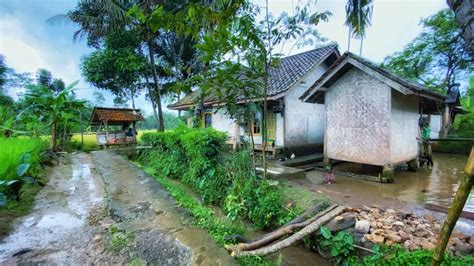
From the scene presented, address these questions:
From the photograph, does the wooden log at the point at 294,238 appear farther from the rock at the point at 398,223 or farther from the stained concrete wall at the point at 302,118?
the stained concrete wall at the point at 302,118

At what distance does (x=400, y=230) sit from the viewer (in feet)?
11.1

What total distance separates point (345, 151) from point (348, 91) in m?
2.00

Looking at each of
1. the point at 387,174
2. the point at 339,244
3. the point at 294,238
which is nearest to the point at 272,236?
the point at 294,238

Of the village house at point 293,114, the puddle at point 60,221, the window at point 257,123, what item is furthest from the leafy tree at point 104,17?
the puddle at point 60,221

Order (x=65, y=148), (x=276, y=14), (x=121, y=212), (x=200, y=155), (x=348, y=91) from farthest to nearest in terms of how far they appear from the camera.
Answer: (x=65, y=148) < (x=348, y=91) < (x=200, y=155) < (x=276, y=14) < (x=121, y=212)

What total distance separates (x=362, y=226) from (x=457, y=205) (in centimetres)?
260

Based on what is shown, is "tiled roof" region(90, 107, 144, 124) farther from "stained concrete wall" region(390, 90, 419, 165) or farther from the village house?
"stained concrete wall" region(390, 90, 419, 165)

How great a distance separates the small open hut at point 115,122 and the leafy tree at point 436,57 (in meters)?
22.9

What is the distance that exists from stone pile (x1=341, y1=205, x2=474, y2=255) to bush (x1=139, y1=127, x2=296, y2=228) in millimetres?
1221

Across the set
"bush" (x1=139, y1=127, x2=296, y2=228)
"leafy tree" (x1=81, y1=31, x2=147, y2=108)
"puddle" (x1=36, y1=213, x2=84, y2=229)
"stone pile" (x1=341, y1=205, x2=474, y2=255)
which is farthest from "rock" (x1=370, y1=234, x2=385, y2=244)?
"leafy tree" (x1=81, y1=31, x2=147, y2=108)

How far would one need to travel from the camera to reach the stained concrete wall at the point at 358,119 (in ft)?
21.7

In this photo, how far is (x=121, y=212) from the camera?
4.38 meters

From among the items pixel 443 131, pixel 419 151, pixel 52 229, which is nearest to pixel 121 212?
pixel 52 229

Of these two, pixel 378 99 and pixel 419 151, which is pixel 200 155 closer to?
pixel 378 99
